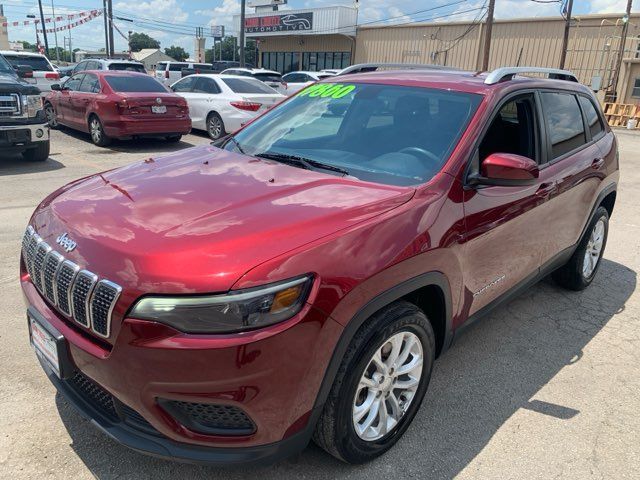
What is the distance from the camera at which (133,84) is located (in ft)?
35.9

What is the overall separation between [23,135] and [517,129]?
7665 mm

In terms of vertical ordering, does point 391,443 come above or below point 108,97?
below

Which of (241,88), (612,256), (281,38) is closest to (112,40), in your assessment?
(281,38)

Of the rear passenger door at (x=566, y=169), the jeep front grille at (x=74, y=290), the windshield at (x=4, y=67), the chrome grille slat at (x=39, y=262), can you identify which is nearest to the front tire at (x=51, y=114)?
the windshield at (x=4, y=67)

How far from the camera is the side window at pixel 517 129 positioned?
3318 mm

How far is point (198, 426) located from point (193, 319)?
433 millimetres

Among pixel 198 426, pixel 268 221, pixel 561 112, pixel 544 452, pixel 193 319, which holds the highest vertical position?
pixel 561 112

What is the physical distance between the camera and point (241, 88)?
1227 centimetres

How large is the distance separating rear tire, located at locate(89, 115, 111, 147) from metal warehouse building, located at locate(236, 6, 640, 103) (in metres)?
22.7

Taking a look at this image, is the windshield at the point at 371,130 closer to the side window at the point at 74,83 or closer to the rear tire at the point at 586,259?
the rear tire at the point at 586,259

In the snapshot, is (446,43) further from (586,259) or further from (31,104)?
(586,259)

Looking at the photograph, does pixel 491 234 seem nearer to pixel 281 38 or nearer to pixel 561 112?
pixel 561 112

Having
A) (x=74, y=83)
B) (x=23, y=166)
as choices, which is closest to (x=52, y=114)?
(x=74, y=83)

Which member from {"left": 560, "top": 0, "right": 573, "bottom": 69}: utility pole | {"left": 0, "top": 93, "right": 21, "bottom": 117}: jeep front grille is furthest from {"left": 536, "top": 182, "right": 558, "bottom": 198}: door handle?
{"left": 560, "top": 0, "right": 573, "bottom": 69}: utility pole
